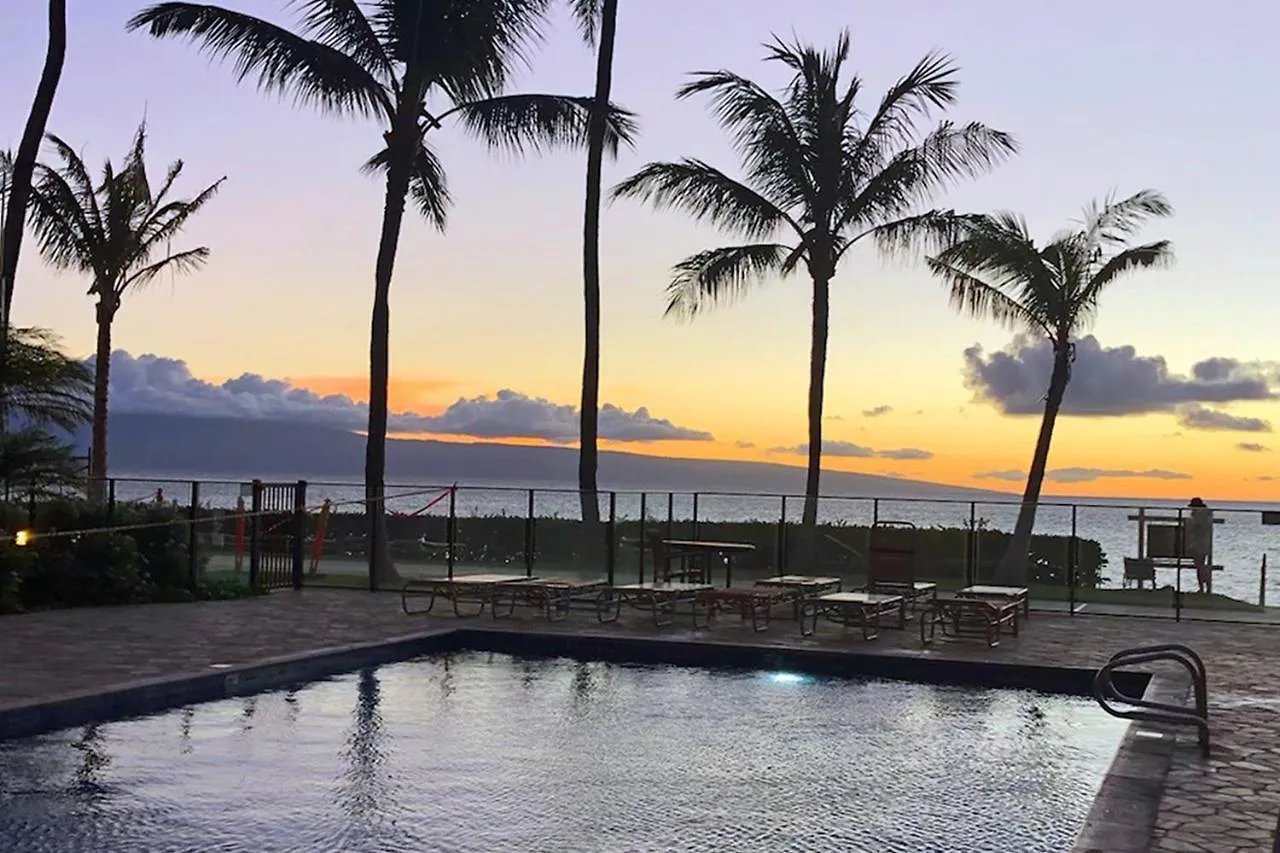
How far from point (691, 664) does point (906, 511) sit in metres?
5.43

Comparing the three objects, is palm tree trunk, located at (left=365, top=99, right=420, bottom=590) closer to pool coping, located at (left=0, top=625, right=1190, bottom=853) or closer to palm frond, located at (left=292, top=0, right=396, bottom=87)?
palm frond, located at (left=292, top=0, right=396, bottom=87)

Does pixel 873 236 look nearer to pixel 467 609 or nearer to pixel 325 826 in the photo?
pixel 467 609

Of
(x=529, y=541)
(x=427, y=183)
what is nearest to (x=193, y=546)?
(x=529, y=541)

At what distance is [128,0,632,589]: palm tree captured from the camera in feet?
59.7

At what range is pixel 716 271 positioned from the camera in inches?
918

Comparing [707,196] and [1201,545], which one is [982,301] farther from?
[1201,545]

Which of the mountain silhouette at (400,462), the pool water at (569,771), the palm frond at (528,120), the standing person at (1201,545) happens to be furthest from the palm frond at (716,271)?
the mountain silhouette at (400,462)

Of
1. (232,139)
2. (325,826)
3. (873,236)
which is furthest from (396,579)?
(325,826)

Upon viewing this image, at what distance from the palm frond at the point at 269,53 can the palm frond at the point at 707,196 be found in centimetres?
546

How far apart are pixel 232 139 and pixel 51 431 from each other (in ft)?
16.9

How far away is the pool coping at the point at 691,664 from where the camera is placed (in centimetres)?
653

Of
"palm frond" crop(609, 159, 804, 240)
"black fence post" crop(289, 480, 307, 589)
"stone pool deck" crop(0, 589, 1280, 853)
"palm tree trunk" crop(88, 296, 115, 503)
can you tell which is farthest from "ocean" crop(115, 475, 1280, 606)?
"palm tree trunk" crop(88, 296, 115, 503)

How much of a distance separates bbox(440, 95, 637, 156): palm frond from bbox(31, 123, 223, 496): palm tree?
10.0 metres

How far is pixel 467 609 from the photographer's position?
611 inches
